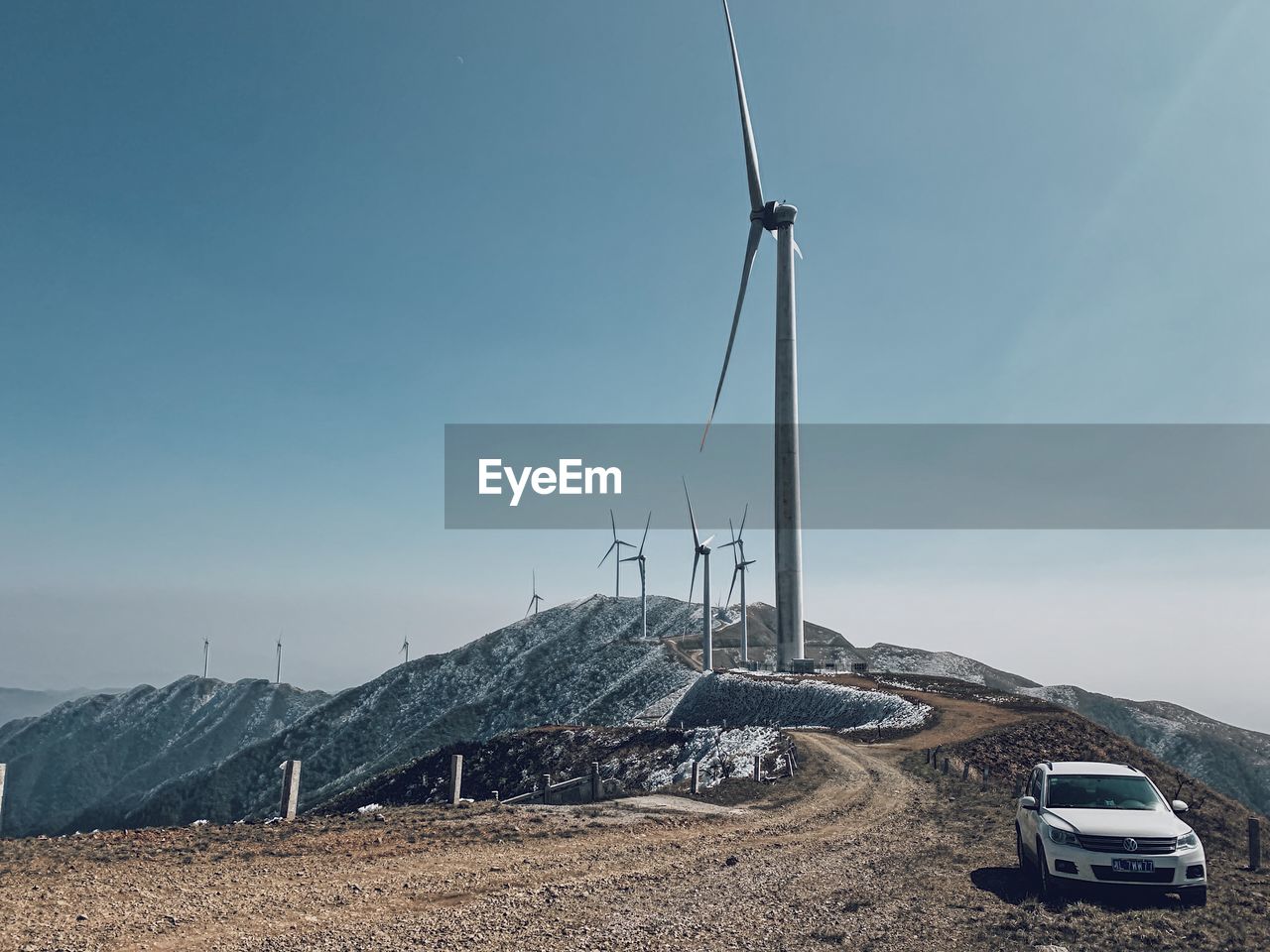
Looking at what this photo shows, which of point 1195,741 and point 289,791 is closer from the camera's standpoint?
point 289,791

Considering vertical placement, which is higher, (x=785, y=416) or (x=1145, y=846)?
(x=785, y=416)

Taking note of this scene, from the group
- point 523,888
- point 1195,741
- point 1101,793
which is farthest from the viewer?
point 1195,741

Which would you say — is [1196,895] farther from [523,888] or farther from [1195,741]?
[1195,741]

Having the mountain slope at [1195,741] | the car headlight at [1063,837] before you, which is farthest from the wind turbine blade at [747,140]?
the mountain slope at [1195,741]

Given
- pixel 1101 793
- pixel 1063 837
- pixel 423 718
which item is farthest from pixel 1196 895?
pixel 423 718

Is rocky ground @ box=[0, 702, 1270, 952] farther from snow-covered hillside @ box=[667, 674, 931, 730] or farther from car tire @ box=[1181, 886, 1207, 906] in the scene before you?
snow-covered hillside @ box=[667, 674, 931, 730]

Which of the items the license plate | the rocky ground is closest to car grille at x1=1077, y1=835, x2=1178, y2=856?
the license plate

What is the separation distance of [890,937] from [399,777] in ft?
214

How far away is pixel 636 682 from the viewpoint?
469 feet

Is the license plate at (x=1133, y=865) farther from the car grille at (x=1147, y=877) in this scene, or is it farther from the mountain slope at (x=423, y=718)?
the mountain slope at (x=423, y=718)

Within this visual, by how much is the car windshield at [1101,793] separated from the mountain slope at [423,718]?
116 m

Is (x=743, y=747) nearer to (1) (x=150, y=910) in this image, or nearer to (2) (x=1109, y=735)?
(2) (x=1109, y=735)

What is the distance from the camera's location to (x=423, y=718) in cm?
18525

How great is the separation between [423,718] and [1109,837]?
603 ft
